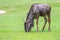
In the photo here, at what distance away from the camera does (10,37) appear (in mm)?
22844

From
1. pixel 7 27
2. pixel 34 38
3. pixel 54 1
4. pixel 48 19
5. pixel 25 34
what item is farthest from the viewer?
Answer: pixel 54 1

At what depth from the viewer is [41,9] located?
25.2 meters

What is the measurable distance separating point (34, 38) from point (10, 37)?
1.59 meters

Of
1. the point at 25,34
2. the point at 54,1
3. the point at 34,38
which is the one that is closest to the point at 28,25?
the point at 25,34

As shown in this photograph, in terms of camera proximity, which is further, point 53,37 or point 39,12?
point 39,12

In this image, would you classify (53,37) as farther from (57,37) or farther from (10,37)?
(10,37)

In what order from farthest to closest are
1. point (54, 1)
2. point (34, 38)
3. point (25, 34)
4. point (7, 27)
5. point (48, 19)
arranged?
1. point (54, 1)
2. point (7, 27)
3. point (48, 19)
4. point (25, 34)
5. point (34, 38)

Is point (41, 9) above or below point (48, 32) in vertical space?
above

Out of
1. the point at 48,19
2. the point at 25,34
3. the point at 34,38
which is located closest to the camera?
the point at 34,38

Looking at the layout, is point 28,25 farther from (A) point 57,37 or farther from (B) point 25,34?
(A) point 57,37

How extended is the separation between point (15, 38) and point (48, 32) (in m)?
3.21

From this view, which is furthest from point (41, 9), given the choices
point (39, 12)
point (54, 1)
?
point (54, 1)

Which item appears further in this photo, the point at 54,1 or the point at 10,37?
the point at 54,1

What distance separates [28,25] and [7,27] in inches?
149
